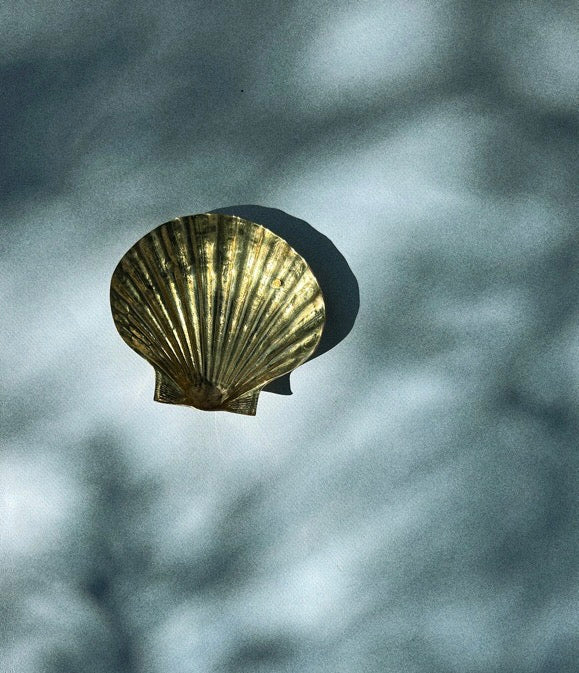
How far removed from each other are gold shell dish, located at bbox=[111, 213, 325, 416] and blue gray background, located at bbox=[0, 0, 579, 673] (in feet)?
0.18

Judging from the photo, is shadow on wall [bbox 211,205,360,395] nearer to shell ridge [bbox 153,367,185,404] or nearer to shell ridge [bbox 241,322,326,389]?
shell ridge [bbox 241,322,326,389]

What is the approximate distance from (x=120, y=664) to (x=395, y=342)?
69 cm

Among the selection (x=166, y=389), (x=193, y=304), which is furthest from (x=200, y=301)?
(x=166, y=389)

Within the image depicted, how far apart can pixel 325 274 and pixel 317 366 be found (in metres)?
0.15

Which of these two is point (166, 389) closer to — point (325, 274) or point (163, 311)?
point (163, 311)

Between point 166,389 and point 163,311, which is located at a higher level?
point 163,311

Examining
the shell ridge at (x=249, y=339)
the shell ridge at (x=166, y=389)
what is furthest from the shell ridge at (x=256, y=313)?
the shell ridge at (x=166, y=389)

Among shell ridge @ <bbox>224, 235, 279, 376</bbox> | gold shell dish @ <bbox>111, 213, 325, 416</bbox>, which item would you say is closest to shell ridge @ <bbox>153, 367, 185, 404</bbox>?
gold shell dish @ <bbox>111, 213, 325, 416</bbox>

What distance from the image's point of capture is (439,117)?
1896 mm

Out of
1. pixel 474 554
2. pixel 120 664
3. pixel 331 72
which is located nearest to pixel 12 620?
pixel 120 664

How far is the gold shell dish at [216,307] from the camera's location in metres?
1.86

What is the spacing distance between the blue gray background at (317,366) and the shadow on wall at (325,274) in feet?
0.06

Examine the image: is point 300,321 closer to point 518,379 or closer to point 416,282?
point 416,282

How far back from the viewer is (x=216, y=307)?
1.90 m
